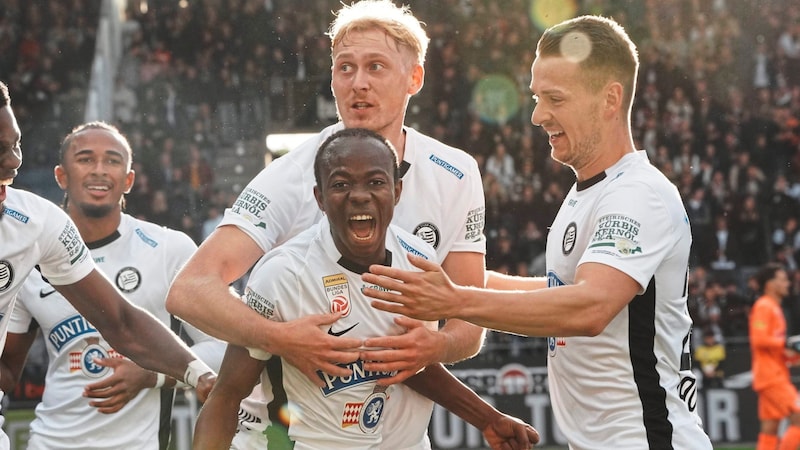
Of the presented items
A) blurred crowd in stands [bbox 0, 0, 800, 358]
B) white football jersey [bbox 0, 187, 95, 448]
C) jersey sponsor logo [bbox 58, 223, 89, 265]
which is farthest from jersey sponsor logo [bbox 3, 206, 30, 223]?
blurred crowd in stands [bbox 0, 0, 800, 358]

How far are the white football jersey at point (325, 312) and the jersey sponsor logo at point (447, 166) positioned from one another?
72 cm

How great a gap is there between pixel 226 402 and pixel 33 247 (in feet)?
3.80

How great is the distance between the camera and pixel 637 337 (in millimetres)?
3848

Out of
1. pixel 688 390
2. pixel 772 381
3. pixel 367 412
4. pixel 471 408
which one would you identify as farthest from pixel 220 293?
pixel 772 381

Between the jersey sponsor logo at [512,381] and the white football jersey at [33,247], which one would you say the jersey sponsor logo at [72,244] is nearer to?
the white football jersey at [33,247]

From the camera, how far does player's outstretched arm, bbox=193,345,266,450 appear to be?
12.4 feet

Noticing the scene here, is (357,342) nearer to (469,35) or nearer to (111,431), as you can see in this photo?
(111,431)

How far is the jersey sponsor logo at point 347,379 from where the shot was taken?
147 inches

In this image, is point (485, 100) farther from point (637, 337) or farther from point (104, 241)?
point (637, 337)

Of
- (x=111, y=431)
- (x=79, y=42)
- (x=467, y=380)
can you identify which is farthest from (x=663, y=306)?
(x=79, y=42)

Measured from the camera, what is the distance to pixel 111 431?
5930 millimetres

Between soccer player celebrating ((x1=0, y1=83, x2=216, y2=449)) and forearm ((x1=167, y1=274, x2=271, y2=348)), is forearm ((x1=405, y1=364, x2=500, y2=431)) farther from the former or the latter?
soccer player celebrating ((x1=0, y1=83, x2=216, y2=449))

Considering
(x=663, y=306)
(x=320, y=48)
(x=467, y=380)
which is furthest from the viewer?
(x=320, y=48)

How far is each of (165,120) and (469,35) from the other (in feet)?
19.2
